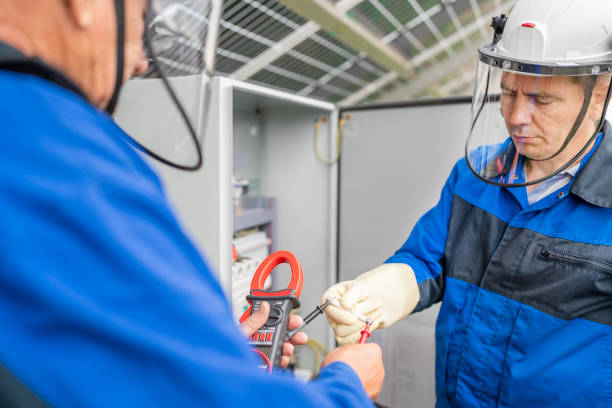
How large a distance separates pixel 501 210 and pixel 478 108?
0.29m

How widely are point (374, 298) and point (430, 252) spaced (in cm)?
24

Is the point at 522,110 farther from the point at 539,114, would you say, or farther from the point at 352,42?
the point at 352,42

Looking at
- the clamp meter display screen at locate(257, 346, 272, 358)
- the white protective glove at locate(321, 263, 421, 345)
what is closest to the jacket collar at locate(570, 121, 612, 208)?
the white protective glove at locate(321, 263, 421, 345)

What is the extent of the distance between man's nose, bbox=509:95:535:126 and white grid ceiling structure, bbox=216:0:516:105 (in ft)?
4.05

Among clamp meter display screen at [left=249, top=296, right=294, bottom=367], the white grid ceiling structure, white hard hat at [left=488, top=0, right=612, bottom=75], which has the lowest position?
clamp meter display screen at [left=249, top=296, right=294, bottom=367]

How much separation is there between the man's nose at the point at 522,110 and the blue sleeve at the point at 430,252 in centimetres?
28

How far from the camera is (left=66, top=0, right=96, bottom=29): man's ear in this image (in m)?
0.37

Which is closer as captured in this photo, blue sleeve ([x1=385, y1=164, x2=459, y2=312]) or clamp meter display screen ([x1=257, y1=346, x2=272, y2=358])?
clamp meter display screen ([x1=257, y1=346, x2=272, y2=358])

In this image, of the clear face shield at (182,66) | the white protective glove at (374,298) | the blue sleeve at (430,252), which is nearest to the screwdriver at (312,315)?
the white protective glove at (374,298)

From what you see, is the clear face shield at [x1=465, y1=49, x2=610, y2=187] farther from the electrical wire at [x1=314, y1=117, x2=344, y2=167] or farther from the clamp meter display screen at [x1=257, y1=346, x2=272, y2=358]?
the electrical wire at [x1=314, y1=117, x2=344, y2=167]

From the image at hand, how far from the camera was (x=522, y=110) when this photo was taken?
956 mm

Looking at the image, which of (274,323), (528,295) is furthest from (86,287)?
(528,295)

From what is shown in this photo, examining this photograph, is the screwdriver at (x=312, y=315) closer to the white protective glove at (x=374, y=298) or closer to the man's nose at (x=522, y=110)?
the white protective glove at (x=374, y=298)

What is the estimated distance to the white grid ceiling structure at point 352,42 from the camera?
9.64 feet
